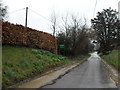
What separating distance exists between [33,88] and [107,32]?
59.1m

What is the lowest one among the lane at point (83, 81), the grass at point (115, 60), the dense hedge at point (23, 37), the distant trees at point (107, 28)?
the lane at point (83, 81)

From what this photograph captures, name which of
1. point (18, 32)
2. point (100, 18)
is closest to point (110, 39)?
point (100, 18)

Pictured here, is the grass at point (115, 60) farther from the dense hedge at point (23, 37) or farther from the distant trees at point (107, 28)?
the distant trees at point (107, 28)

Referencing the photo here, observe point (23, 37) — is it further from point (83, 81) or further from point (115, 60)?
point (115, 60)

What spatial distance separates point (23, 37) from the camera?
926 inches

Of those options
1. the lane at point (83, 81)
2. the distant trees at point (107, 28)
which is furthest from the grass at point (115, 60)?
the distant trees at point (107, 28)

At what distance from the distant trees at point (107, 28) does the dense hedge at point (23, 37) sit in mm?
37211

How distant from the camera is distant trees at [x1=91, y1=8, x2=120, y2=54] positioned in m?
67.7

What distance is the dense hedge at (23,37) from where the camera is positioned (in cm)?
1970

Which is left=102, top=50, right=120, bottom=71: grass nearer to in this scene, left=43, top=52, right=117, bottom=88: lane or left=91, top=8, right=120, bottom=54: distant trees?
left=43, top=52, right=117, bottom=88: lane

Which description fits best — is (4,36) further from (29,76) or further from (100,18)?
(100,18)

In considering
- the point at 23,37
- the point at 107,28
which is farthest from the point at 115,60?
the point at 107,28

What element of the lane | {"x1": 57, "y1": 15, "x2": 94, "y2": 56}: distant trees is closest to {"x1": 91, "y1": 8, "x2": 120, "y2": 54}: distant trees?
{"x1": 57, "y1": 15, "x2": 94, "y2": 56}: distant trees

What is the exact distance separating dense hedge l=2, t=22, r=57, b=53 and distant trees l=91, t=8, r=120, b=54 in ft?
122
